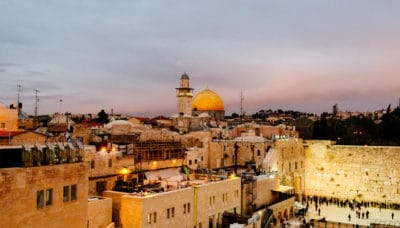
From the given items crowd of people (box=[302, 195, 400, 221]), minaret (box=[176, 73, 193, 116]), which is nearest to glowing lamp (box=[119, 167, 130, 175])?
crowd of people (box=[302, 195, 400, 221])

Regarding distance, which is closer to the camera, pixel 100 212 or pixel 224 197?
pixel 100 212

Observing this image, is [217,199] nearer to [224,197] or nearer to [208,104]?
[224,197]

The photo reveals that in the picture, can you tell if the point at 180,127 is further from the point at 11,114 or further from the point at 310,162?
the point at 11,114

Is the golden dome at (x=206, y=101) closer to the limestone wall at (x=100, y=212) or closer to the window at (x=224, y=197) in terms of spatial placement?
the window at (x=224, y=197)

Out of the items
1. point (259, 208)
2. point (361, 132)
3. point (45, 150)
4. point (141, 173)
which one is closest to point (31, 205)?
point (45, 150)

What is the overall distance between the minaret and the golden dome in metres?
3.09

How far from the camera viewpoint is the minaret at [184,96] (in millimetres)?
45734

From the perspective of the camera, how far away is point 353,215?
94.2ft

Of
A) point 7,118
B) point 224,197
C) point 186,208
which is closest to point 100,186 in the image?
point 186,208

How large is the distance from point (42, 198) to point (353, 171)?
1099 inches

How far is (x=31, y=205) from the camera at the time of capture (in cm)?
1073

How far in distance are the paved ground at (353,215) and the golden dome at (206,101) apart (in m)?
20.6

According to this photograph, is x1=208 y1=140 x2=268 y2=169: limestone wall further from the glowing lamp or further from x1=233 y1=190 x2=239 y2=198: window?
the glowing lamp

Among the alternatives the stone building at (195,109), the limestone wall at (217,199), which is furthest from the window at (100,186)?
the stone building at (195,109)
